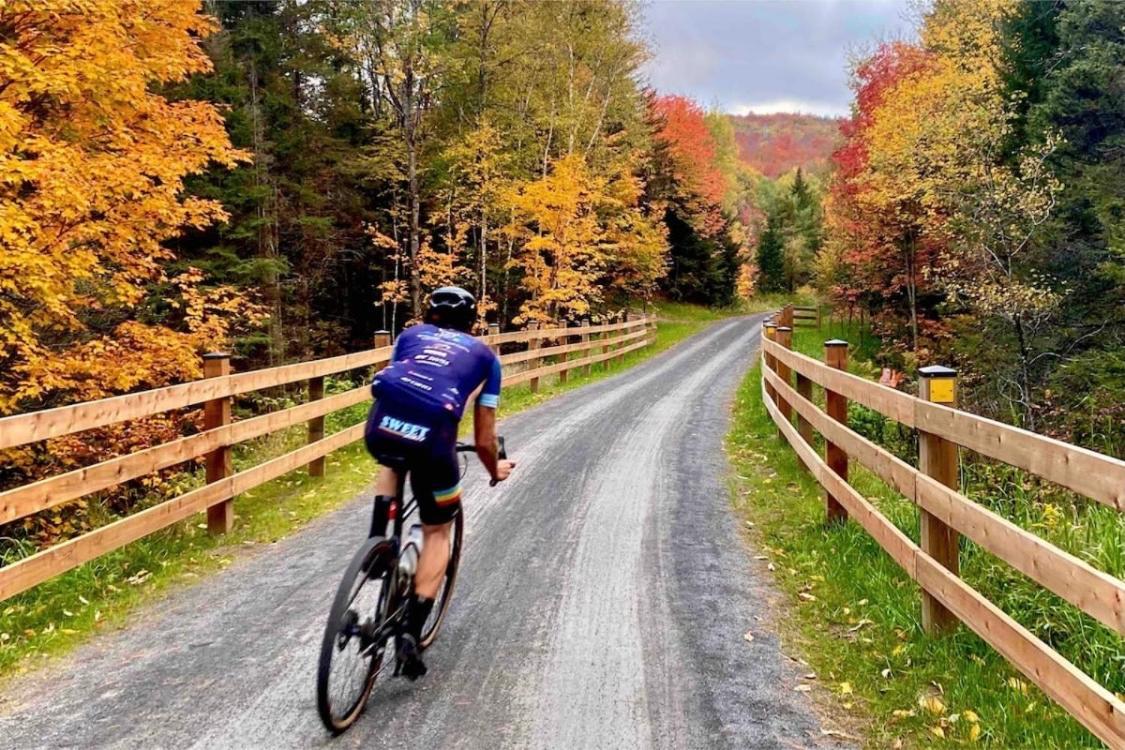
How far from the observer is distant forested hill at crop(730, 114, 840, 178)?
108375 mm

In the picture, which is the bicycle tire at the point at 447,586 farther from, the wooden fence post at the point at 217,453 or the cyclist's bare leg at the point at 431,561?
the wooden fence post at the point at 217,453

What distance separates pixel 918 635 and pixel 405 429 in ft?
9.01

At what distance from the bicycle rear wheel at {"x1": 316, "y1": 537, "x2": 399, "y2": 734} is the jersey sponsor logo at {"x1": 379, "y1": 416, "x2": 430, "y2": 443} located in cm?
46

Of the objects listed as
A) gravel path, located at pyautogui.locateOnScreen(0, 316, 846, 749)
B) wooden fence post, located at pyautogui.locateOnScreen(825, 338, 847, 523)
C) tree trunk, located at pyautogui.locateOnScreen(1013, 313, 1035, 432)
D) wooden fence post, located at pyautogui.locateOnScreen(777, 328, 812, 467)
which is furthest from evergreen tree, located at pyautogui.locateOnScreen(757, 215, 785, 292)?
wooden fence post, located at pyautogui.locateOnScreen(825, 338, 847, 523)

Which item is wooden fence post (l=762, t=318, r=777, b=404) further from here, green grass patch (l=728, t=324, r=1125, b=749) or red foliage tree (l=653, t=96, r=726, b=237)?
red foliage tree (l=653, t=96, r=726, b=237)

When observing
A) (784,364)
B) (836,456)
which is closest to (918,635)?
(836,456)

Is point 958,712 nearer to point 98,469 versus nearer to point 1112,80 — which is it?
point 98,469

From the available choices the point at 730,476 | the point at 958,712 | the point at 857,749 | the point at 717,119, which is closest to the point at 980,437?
the point at 958,712

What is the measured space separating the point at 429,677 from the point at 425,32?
1666 centimetres

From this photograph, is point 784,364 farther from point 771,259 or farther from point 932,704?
point 771,259

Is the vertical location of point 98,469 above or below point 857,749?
above

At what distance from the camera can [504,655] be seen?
3678 millimetres

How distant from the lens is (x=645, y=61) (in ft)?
83.8

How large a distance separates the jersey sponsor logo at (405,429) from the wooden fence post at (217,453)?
9.71ft
